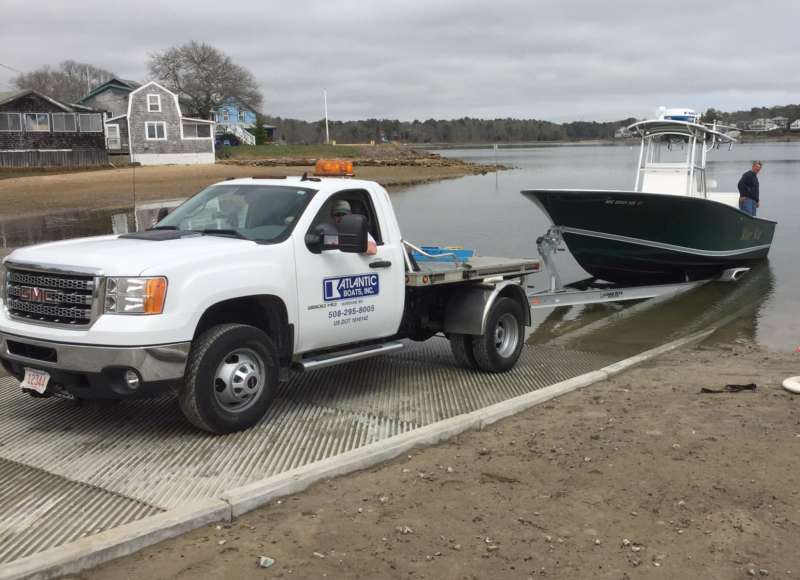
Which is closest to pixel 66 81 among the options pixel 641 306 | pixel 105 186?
pixel 105 186

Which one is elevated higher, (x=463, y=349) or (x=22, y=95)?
(x=22, y=95)

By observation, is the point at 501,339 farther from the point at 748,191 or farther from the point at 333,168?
the point at 748,191

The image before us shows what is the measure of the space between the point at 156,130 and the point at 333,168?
56.3 meters

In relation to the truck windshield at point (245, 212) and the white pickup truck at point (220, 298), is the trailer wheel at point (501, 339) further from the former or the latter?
the truck windshield at point (245, 212)

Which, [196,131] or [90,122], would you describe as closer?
[90,122]

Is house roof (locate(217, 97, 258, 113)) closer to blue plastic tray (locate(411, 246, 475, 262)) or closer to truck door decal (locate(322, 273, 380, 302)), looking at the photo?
blue plastic tray (locate(411, 246, 475, 262))

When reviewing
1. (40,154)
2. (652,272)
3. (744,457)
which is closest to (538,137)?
(40,154)

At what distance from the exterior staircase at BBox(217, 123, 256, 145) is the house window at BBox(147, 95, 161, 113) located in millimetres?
21596

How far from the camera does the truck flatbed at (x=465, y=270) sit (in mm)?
7352

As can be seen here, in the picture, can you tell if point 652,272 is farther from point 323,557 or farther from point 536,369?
point 323,557

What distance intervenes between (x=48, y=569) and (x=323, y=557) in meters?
1.24

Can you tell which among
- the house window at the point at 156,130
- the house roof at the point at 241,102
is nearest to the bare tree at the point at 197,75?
the house roof at the point at 241,102

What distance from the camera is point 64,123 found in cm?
5112

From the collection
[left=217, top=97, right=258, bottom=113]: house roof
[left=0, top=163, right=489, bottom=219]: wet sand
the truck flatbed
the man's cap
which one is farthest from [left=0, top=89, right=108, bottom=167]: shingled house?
the man's cap
